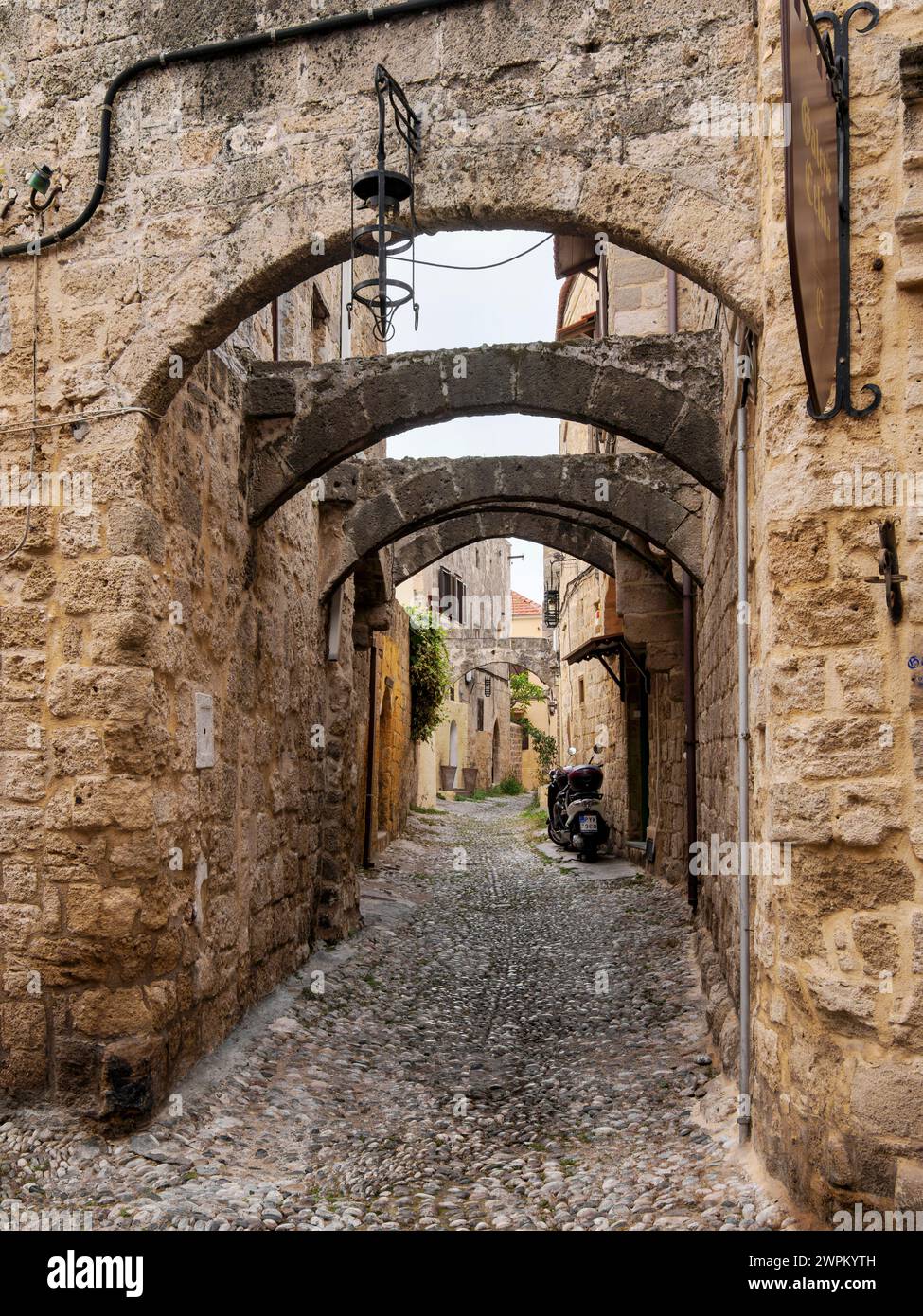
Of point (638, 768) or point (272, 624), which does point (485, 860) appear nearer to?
point (638, 768)

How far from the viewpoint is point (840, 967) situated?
8.57 feet

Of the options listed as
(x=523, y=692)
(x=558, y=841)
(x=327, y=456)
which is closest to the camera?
(x=327, y=456)

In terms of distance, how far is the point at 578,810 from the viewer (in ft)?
40.3

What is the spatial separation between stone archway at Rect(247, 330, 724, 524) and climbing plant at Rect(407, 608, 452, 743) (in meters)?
9.67

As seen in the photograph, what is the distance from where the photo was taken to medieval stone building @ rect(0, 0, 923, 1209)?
2.66 metres

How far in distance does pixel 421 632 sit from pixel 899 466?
13.0 m

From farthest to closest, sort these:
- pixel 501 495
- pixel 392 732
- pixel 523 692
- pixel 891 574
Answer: pixel 523 692
pixel 392 732
pixel 501 495
pixel 891 574

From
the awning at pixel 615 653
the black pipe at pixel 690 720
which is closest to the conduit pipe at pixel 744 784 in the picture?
the black pipe at pixel 690 720

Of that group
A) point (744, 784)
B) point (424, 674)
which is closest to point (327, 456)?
point (744, 784)

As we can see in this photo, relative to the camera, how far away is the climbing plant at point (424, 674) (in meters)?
15.5

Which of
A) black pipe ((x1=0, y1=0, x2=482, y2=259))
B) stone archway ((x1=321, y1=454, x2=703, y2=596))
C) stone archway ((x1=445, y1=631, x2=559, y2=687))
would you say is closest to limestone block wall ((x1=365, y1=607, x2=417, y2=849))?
stone archway ((x1=321, y1=454, x2=703, y2=596))

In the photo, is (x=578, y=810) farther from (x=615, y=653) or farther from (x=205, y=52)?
(x=205, y=52)

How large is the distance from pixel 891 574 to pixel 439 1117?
2.70m
